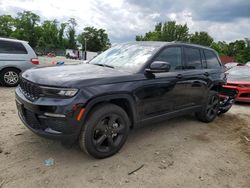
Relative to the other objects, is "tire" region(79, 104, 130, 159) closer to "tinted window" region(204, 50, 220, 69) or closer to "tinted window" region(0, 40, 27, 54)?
"tinted window" region(204, 50, 220, 69)

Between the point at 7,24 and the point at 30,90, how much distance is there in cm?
8145

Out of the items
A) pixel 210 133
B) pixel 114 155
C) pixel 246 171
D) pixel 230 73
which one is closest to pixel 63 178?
pixel 114 155

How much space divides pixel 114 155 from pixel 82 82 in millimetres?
1272

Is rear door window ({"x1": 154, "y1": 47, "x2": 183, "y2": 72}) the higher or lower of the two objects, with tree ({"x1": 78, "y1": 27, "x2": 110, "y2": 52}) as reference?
lower

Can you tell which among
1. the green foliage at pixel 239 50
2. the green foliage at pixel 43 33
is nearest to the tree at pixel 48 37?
the green foliage at pixel 43 33

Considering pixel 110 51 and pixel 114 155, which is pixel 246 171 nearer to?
pixel 114 155

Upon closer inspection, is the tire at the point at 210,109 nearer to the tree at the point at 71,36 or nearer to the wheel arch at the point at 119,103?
the wheel arch at the point at 119,103

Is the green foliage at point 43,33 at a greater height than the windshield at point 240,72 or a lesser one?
greater

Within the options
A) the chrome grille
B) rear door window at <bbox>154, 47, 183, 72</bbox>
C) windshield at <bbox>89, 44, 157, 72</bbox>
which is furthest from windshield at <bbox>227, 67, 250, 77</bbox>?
the chrome grille

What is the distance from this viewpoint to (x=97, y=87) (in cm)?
286

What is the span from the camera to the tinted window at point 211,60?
5121mm

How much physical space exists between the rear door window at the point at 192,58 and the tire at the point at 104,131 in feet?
6.56

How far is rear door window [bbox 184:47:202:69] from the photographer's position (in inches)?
174

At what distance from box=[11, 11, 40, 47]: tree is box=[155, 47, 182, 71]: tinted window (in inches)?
2962
